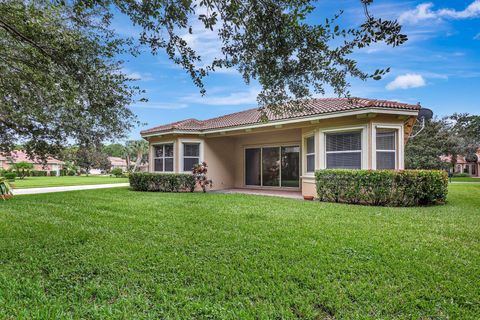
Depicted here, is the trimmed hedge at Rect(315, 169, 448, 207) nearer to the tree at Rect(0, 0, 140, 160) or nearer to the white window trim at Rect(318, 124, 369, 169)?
the white window trim at Rect(318, 124, 369, 169)

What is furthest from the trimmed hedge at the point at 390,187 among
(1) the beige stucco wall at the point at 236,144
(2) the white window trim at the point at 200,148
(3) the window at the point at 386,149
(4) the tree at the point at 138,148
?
(4) the tree at the point at 138,148

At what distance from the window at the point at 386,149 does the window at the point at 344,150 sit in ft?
2.27

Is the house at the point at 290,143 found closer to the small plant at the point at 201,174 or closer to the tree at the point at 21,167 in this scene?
the small plant at the point at 201,174

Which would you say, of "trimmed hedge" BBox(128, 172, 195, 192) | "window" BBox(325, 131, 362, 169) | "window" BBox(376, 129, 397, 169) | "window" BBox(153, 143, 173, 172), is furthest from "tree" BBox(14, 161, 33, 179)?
"window" BBox(376, 129, 397, 169)

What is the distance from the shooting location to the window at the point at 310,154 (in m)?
12.5

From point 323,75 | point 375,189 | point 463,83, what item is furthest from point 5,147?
point 463,83

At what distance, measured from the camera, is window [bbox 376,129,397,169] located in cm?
1064

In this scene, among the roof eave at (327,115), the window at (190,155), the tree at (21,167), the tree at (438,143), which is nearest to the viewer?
the roof eave at (327,115)

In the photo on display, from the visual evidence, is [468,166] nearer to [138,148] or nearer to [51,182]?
[138,148]

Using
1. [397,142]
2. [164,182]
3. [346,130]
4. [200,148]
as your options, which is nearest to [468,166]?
[397,142]

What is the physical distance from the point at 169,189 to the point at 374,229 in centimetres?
1111

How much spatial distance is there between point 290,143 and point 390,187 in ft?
21.4

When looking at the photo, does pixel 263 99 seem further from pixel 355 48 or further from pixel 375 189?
pixel 375 189

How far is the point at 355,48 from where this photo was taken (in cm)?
341
